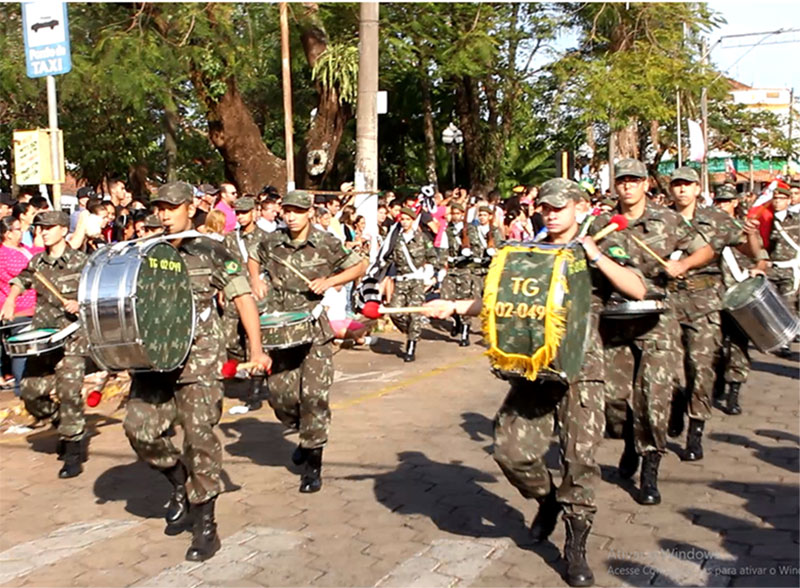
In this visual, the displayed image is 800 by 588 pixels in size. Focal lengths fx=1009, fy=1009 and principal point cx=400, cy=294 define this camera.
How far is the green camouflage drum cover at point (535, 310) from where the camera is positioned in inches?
195

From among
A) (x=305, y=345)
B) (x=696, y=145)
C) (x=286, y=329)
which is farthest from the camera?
(x=696, y=145)

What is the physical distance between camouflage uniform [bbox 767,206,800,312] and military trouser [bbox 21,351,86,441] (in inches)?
296

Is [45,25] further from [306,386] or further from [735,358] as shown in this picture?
[735,358]

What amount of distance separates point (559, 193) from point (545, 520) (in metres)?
1.92

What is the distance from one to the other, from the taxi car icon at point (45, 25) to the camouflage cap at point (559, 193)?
6.62m

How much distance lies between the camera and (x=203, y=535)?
5.80 metres

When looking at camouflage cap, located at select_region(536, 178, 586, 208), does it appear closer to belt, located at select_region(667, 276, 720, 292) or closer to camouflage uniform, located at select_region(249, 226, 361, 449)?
camouflage uniform, located at select_region(249, 226, 361, 449)

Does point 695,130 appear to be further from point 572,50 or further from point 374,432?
point 374,432

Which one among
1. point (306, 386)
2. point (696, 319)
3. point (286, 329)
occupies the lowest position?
point (306, 386)

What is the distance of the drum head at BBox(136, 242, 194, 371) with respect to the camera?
5.45 metres

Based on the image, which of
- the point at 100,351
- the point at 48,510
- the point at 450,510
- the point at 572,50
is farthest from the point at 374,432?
the point at 572,50

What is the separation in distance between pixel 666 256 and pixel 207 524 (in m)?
3.58

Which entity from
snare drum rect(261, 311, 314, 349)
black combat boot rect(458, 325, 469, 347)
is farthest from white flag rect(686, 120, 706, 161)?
snare drum rect(261, 311, 314, 349)

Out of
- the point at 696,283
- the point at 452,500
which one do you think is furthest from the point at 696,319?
the point at 452,500
